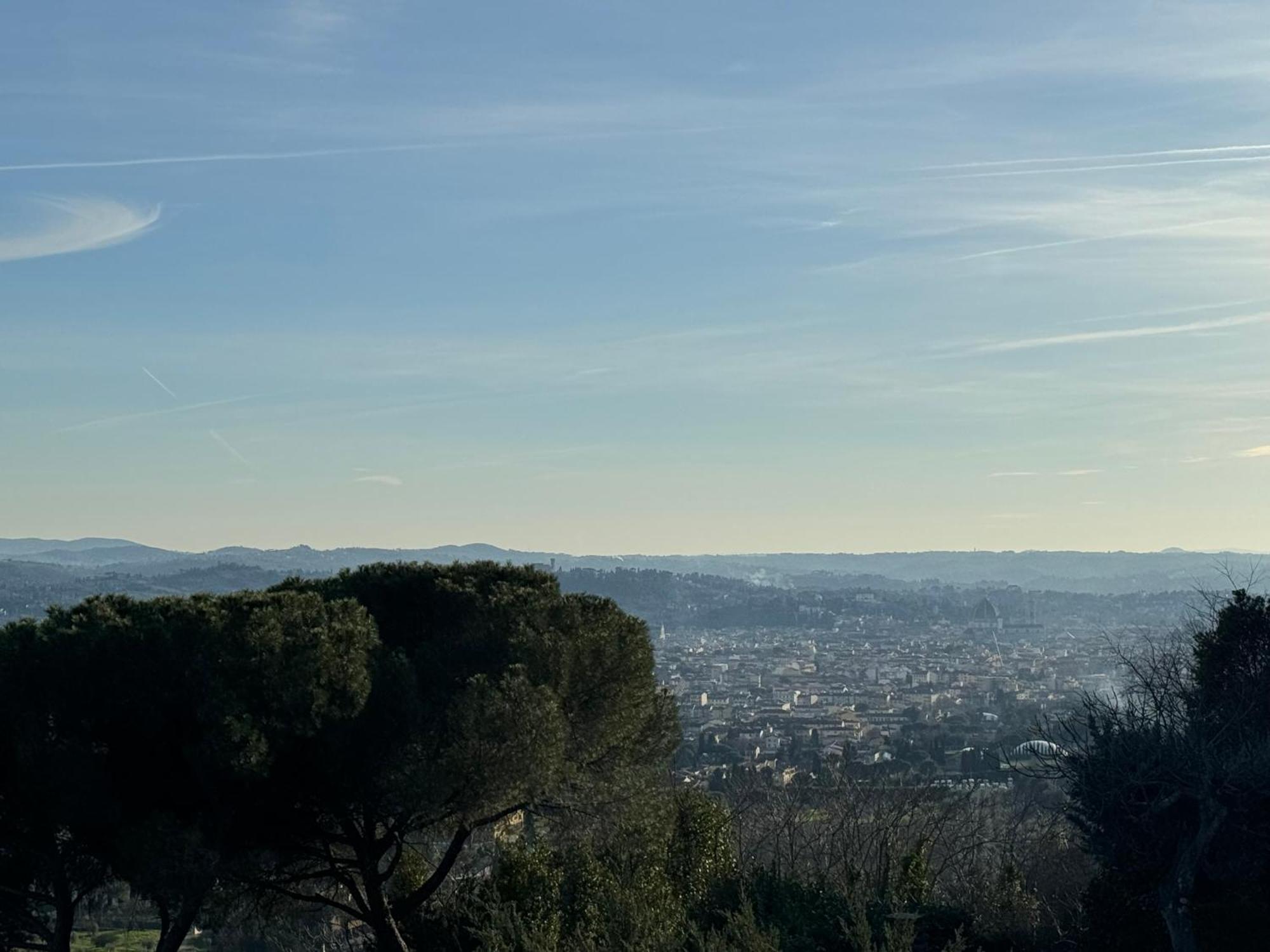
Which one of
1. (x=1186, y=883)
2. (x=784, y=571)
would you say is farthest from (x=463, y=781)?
(x=784, y=571)

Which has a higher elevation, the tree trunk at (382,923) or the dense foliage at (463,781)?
the dense foliage at (463,781)

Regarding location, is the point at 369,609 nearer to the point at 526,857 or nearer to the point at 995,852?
the point at 526,857

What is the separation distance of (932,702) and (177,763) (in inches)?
2098

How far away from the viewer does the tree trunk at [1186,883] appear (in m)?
10.0

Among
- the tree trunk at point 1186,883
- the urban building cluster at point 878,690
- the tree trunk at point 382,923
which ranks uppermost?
the tree trunk at point 1186,883

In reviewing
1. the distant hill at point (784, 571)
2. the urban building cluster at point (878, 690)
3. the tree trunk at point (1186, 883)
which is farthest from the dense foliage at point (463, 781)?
the distant hill at point (784, 571)

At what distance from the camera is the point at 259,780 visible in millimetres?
10992

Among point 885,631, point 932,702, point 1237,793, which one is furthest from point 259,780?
point 885,631

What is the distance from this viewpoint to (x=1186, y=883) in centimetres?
1008

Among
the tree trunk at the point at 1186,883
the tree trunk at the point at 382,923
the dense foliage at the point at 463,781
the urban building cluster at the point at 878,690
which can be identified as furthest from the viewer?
the urban building cluster at the point at 878,690

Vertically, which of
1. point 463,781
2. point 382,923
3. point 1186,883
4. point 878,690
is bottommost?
point 878,690

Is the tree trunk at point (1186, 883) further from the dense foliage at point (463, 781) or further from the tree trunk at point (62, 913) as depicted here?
the tree trunk at point (62, 913)

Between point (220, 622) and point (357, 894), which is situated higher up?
point (220, 622)

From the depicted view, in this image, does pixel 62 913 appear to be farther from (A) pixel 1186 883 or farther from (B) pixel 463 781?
(A) pixel 1186 883
